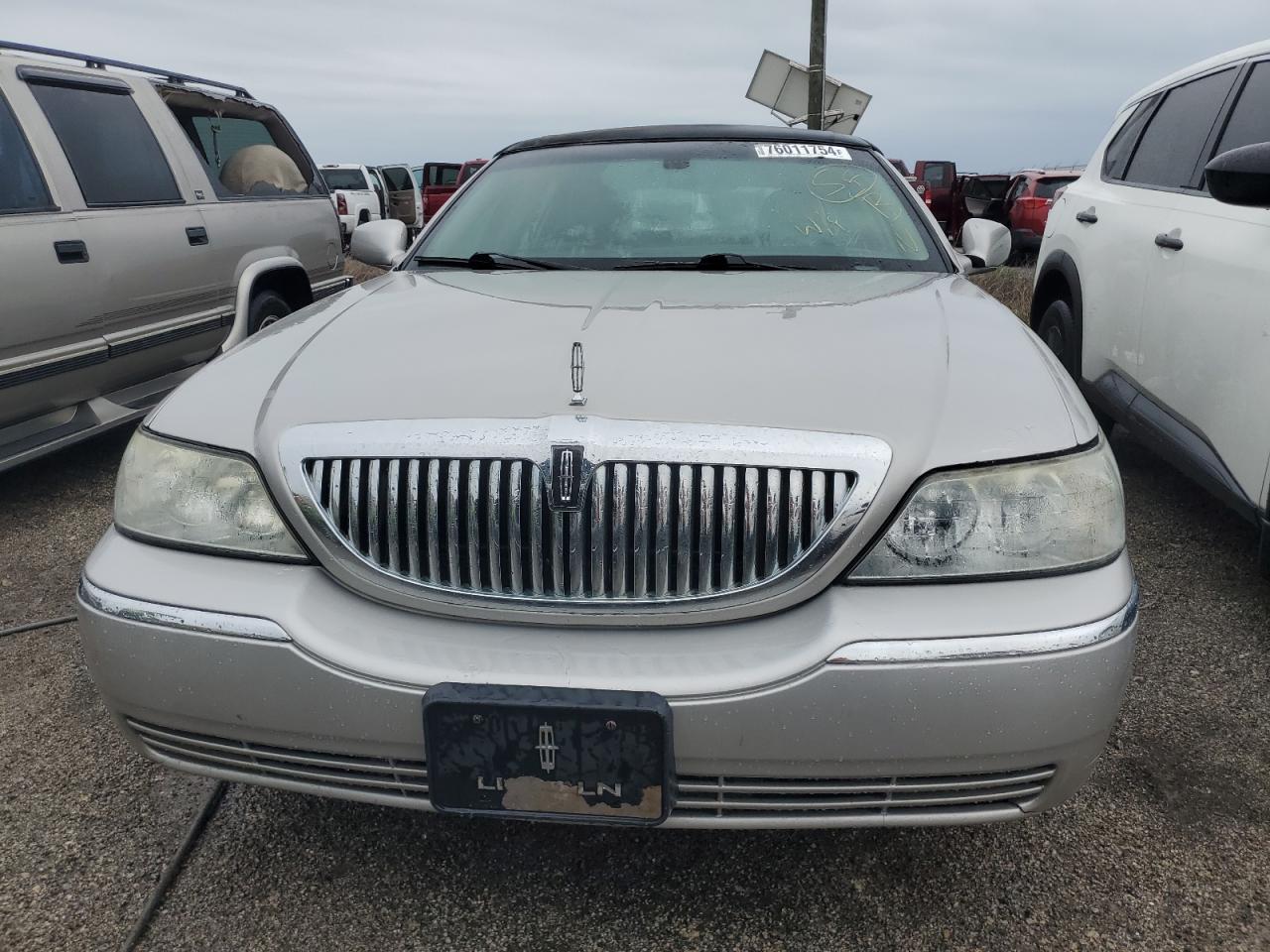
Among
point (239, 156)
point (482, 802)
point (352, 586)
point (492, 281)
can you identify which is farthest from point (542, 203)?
point (239, 156)

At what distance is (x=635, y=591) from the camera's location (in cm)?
154

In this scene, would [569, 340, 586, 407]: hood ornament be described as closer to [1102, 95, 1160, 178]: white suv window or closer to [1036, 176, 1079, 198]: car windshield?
[1102, 95, 1160, 178]: white suv window

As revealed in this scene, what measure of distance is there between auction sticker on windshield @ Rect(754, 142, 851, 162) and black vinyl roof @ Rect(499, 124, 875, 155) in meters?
0.03

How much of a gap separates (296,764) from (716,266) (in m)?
1.61

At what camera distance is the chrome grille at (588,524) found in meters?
1.51

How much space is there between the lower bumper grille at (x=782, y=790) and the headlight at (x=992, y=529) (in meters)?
0.33

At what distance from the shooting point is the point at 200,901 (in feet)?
6.02

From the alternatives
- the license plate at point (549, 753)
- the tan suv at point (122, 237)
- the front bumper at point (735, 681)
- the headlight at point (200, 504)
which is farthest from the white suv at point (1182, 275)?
the tan suv at point (122, 237)

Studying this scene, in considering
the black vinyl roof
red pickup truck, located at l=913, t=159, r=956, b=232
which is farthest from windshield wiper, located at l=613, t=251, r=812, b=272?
red pickup truck, located at l=913, t=159, r=956, b=232

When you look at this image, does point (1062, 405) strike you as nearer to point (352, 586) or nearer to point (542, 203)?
point (352, 586)

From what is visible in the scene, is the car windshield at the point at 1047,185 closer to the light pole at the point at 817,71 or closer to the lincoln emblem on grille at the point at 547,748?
the light pole at the point at 817,71

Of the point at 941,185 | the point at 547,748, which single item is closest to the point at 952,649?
the point at 547,748

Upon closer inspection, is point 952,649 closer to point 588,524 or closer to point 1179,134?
point 588,524

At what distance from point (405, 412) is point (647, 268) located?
1122 millimetres
